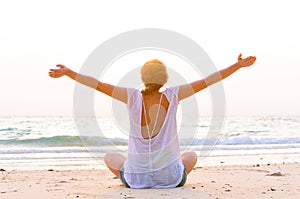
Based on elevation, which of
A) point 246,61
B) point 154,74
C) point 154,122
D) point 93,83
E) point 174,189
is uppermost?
point 246,61

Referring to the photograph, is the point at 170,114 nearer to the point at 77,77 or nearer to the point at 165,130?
the point at 165,130

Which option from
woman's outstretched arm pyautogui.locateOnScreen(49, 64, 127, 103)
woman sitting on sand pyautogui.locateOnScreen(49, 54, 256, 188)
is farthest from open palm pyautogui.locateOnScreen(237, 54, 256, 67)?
woman's outstretched arm pyautogui.locateOnScreen(49, 64, 127, 103)

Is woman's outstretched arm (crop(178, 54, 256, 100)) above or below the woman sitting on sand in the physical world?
above

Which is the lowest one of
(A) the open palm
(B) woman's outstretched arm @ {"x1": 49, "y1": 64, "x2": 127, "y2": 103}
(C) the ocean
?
(C) the ocean

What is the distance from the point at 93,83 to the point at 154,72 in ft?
1.97

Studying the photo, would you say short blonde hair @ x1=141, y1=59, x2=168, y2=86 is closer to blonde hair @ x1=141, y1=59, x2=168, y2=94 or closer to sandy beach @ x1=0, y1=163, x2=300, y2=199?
blonde hair @ x1=141, y1=59, x2=168, y2=94

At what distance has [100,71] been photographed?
4785 mm

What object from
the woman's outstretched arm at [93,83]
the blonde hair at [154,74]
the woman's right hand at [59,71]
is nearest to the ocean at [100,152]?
the woman's outstretched arm at [93,83]

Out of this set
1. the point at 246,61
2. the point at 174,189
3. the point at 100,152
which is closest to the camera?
the point at 246,61

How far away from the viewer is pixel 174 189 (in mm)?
5062

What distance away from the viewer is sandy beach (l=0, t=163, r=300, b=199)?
4.80 meters

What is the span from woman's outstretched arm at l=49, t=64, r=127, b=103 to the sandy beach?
97 cm

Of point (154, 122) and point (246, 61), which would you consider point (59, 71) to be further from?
point (246, 61)

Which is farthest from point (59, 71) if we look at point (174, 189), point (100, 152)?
point (174, 189)
